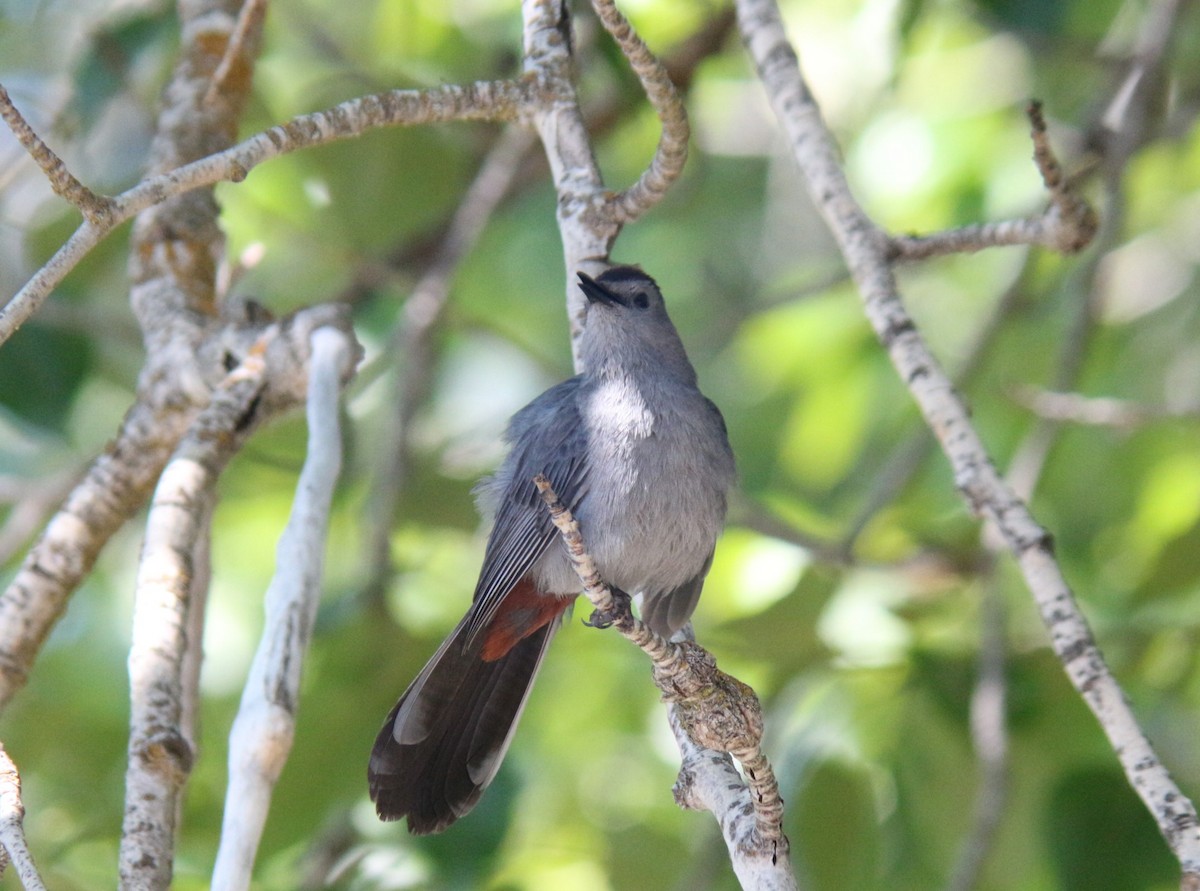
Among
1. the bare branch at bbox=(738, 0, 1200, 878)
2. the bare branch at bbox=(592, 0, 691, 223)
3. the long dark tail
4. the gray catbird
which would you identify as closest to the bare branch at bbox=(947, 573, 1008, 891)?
the gray catbird

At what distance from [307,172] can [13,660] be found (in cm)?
292

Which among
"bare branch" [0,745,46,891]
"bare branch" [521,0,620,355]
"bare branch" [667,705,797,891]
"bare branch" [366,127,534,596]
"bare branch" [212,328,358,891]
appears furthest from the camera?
"bare branch" [366,127,534,596]

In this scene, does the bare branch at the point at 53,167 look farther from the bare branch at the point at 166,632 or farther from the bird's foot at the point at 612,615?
the bird's foot at the point at 612,615

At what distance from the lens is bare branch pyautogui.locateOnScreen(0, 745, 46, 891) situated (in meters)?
1.97

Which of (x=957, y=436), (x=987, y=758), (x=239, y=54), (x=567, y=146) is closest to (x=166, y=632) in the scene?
(x=567, y=146)

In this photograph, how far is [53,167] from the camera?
2.34m

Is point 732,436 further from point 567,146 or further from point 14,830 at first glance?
point 14,830

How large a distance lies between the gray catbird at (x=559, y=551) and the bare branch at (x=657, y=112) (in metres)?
0.25

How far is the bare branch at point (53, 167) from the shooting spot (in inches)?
90.4

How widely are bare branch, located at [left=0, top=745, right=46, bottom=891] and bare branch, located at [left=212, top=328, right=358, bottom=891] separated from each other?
0.40m

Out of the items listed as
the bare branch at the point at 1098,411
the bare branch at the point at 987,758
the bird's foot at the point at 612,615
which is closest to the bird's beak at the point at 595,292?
the bird's foot at the point at 612,615

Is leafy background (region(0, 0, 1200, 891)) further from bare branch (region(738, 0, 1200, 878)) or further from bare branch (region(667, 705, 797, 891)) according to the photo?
bare branch (region(667, 705, 797, 891))

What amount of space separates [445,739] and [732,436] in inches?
94.0

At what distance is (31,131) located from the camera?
7.60 ft
